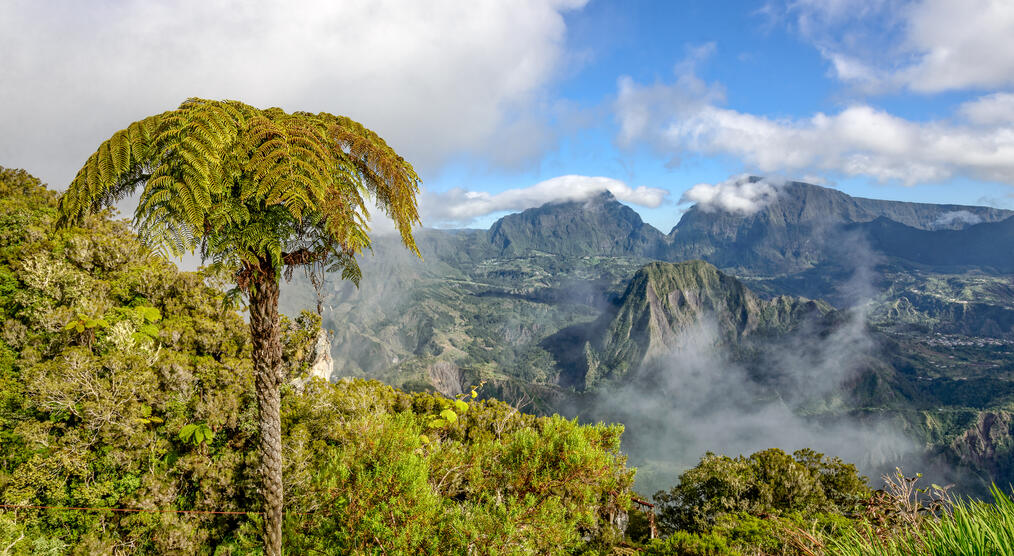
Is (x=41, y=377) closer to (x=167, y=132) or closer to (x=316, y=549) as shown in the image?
(x=316, y=549)

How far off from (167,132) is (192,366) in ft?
42.4

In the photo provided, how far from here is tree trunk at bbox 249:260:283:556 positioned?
732 cm

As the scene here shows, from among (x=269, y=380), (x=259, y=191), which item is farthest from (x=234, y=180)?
(x=269, y=380)

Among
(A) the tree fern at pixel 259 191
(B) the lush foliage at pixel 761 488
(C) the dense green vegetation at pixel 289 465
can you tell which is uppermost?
(A) the tree fern at pixel 259 191

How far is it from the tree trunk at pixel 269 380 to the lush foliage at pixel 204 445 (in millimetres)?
860

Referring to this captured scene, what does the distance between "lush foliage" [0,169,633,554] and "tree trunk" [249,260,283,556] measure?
86cm

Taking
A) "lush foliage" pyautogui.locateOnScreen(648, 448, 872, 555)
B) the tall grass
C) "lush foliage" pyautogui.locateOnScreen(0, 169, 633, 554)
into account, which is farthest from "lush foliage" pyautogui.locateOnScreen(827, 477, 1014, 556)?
"lush foliage" pyautogui.locateOnScreen(648, 448, 872, 555)

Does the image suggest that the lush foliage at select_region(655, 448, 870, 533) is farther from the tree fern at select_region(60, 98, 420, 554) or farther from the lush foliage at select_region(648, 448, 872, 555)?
the tree fern at select_region(60, 98, 420, 554)

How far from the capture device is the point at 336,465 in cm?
853

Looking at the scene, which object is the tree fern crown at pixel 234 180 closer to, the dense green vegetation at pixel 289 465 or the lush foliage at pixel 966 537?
the dense green vegetation at pixel 289 465

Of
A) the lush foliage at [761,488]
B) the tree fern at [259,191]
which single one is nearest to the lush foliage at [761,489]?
the lush foliage at [761,488]

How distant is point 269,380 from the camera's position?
25.1ft

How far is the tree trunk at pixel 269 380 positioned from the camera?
7316 mm

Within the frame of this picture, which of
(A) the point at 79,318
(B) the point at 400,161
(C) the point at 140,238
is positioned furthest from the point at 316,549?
(A) the point at 79,318
